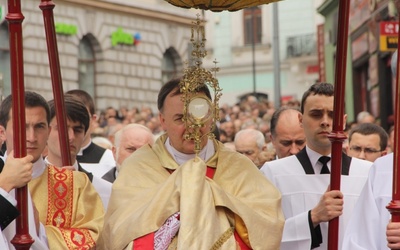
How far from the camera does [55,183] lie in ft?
22.4

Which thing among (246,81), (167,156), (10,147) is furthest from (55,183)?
(246,81)

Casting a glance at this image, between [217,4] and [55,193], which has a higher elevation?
[217,4]

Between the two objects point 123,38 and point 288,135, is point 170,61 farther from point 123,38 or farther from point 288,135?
point 288,135

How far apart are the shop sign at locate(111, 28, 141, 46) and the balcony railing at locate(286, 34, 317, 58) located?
13627 millimetres

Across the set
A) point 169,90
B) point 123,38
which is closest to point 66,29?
point 123,38

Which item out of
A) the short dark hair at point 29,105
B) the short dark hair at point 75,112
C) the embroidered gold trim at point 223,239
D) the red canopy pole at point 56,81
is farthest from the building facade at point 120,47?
the embroidered gold trim at point 223,239

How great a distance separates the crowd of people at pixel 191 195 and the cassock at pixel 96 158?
77.9 inches

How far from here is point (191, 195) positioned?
19.2ft

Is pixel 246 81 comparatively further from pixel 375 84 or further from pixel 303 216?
pixel 303 216

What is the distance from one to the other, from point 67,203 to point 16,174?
901mm

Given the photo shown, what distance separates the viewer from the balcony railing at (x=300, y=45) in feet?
160

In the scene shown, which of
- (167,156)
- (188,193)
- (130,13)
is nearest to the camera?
(188,193)

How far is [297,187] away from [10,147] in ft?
6.02

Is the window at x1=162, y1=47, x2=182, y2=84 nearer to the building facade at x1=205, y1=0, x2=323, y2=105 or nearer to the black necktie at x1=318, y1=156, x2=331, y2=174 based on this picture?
the building facade at x1=205, y1=0, x2=323, y2=105
